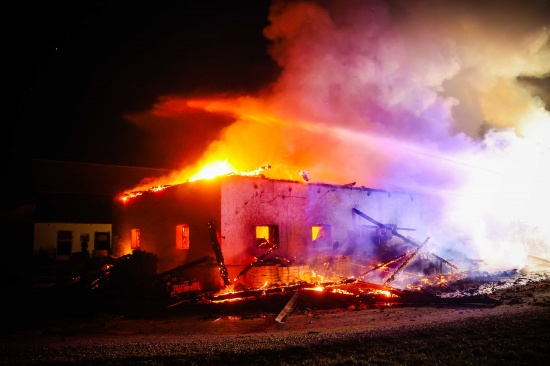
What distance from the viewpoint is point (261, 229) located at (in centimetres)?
1864

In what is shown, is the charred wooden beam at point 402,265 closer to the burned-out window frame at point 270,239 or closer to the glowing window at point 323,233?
the glowing window at point 323,233

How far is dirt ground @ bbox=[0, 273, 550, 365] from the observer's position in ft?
19.8

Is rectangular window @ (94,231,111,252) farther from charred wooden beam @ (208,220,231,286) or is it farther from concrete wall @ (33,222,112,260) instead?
charred wooden beam @ (208,220,231,286)

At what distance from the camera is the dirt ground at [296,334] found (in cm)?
605

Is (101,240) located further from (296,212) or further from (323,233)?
(323,233)

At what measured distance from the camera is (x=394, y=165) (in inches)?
1039

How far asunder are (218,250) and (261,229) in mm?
4197

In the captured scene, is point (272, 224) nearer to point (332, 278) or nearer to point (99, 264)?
point (332, 278)

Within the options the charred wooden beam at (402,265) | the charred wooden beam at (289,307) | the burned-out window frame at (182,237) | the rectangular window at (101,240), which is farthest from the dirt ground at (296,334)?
the rectangular window at (101,240)

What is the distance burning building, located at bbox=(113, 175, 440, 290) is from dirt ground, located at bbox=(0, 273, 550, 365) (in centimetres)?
326

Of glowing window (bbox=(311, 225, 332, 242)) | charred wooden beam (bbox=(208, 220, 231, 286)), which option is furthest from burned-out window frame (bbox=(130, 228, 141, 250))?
glowing window (bbox=(311, 225, 332, 242))

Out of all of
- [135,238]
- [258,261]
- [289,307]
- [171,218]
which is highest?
[171,218]

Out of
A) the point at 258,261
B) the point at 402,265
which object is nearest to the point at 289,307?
the point at 258,261

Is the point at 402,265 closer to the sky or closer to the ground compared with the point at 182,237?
closer to the ground
